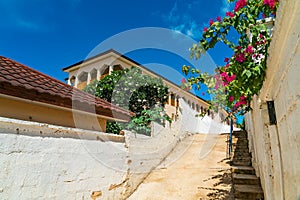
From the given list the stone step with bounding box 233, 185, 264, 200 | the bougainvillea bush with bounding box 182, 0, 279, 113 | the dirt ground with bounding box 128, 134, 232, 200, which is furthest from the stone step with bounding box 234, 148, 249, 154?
the bougainvillea bush with bounding box 182, 0, 279, 113

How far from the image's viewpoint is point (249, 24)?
11.1 ft

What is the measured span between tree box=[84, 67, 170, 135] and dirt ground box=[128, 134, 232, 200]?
2463 mm

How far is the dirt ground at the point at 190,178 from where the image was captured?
226 inches

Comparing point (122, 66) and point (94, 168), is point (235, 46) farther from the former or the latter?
point (122, 66)

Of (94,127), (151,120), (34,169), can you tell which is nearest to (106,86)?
(151,120)

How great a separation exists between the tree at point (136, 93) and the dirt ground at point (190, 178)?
2463 mm

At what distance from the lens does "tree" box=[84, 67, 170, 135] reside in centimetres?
1117

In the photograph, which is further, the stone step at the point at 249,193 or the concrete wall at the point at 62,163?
the stone step at the point at 249,193

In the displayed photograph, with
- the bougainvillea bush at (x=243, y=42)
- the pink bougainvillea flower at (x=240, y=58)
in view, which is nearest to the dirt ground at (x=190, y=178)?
the bougainvillea bush at (x=243, y=42)

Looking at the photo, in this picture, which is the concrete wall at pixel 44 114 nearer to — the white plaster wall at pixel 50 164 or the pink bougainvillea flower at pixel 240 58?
the white plaster wall at pixel 50 164

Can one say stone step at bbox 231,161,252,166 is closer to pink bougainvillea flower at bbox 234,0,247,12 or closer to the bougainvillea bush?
the bougainvillea bush

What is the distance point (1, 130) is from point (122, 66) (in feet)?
46.5

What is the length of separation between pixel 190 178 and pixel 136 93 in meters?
5.64

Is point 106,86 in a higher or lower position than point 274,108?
higher
